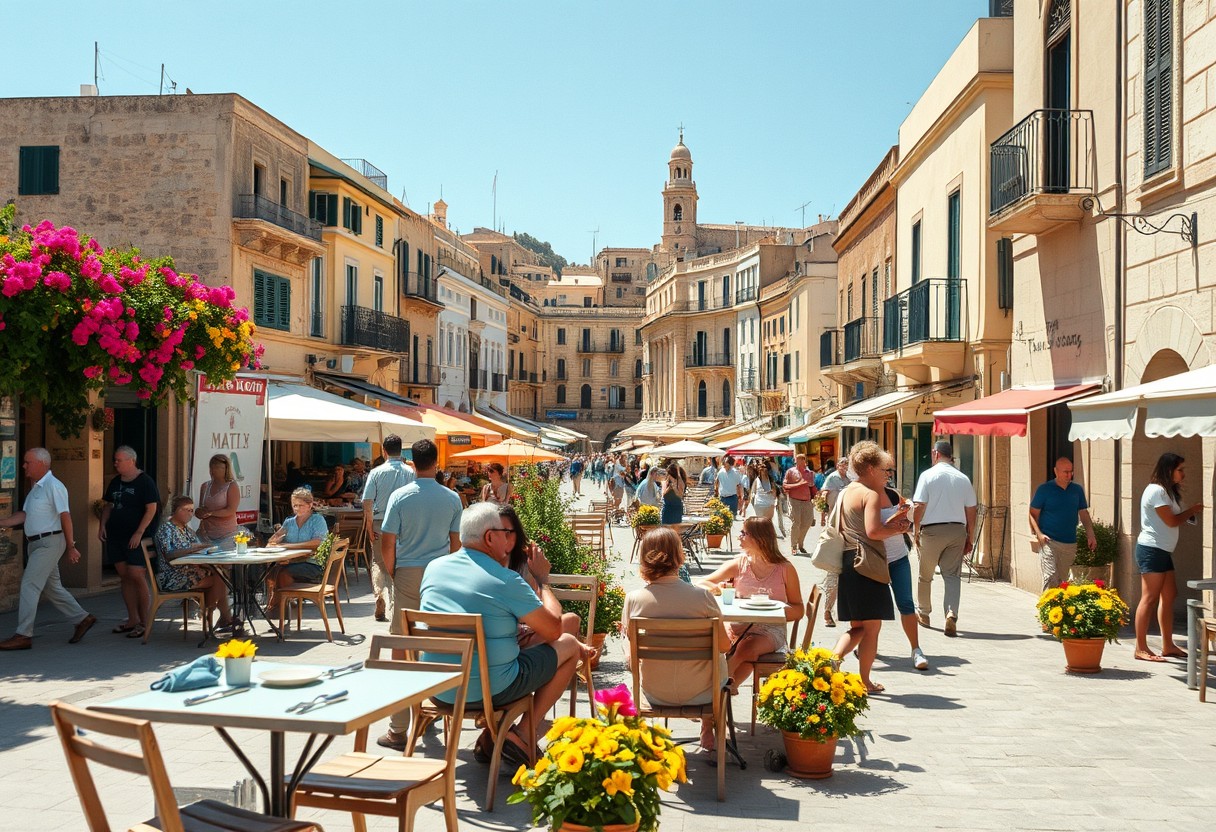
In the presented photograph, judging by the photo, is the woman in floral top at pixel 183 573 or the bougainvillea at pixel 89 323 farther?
the woman in floral top at pixel 183 573

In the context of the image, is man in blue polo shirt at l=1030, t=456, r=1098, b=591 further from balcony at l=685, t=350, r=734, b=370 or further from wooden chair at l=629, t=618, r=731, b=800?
balcony at l=685, t=350, r=734, b=370

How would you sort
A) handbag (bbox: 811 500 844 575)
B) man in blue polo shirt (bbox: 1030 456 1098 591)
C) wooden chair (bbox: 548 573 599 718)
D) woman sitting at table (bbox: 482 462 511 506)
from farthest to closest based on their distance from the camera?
woman sitting at table (bbox: 482 462 511 506) → man in blue polo shirt (bbox: 1030 456 1098 591) → handbag (bbox: 811 500 844 575) → wooden chair (bbox: 548 573 599 718)

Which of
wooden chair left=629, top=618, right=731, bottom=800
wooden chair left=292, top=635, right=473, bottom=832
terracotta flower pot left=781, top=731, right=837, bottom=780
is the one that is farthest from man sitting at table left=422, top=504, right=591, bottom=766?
terracotta flower pot left=781, top=731, right=837, bottom=780

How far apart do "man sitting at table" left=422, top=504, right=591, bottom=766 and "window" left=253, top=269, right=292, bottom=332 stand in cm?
1677

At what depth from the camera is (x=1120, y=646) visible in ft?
33.8

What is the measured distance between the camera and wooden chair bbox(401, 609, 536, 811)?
5691mm

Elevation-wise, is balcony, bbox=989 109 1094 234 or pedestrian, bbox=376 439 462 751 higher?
balcony, bbox=989 109 1094 234

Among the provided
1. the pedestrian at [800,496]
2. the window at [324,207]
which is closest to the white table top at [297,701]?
the pedestrian at [800,496]

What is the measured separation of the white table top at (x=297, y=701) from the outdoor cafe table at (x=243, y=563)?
5.40 metres

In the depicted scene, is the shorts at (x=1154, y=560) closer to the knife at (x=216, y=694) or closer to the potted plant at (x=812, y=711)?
the potted plant at (x=812, y=711)

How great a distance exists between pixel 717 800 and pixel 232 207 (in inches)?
692

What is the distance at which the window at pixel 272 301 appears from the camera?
2208cm

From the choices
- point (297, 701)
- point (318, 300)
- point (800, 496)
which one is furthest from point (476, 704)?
point (318, 300)

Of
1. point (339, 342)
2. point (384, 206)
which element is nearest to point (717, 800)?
point (339, 342)
